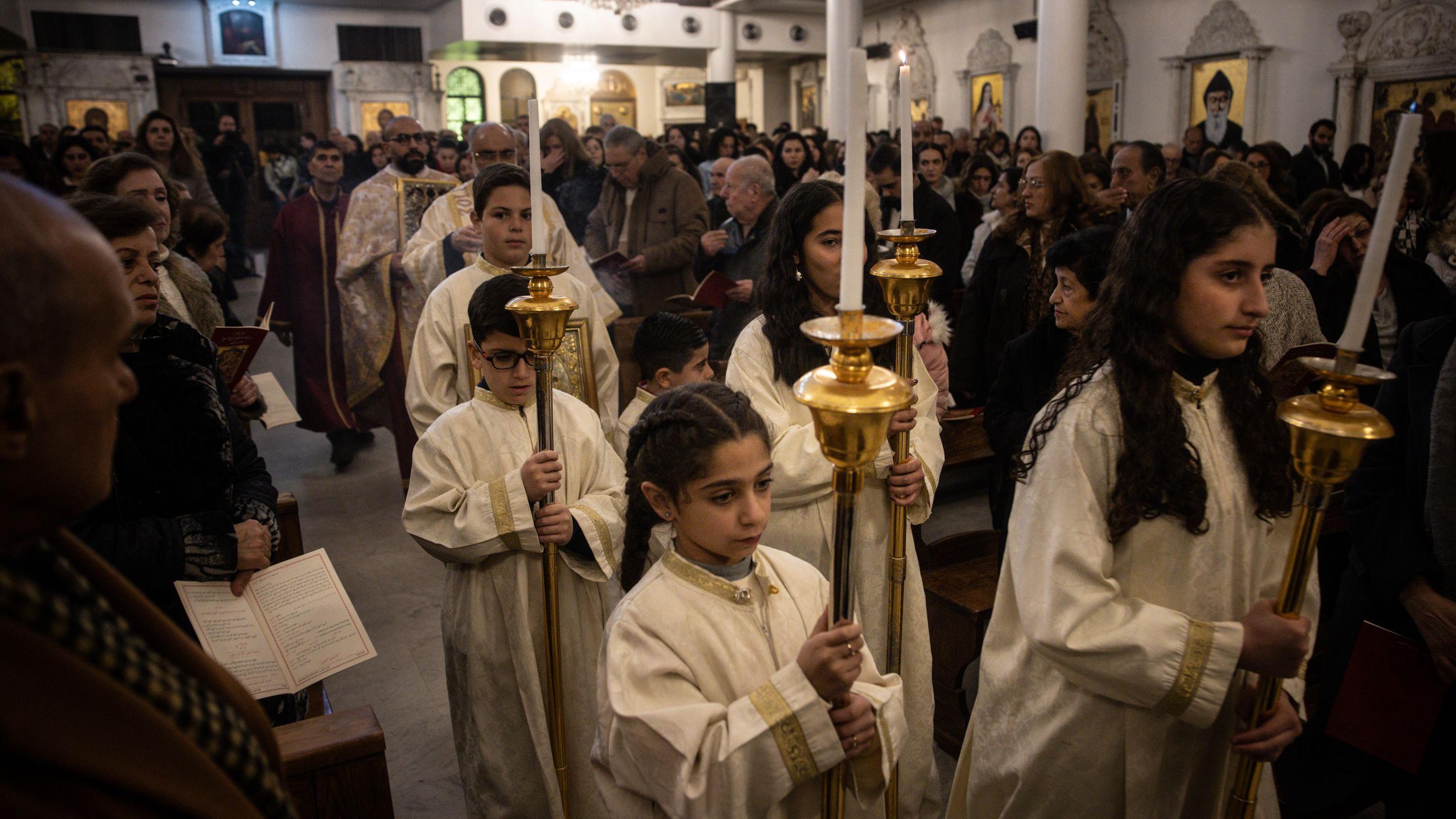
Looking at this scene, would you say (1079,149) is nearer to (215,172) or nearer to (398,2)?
(215,172)

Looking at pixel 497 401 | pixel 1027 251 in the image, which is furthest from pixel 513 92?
pixel 497 401

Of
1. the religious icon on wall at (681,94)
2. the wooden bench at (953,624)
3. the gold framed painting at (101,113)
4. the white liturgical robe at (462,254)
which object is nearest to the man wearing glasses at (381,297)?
the white liturgical robe at (462,254)

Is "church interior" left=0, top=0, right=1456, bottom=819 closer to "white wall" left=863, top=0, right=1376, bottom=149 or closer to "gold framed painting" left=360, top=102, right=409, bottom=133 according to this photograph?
"white wall" left=863, top=0, right=1376, bottom=149

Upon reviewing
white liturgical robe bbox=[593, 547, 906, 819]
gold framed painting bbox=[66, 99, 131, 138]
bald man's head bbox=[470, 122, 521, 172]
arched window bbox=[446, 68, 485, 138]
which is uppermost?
arched window bbox=[446, 68, 485, 138]

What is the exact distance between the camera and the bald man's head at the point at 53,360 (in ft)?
2.34

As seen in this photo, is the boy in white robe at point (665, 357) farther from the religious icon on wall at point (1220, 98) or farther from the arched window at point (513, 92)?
the arched window at point (513, 92)

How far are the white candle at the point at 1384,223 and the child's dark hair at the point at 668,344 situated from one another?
86.7 inches

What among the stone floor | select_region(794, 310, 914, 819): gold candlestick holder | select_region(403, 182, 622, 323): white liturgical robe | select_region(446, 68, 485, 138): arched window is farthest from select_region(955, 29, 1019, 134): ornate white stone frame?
select_region(794, 310, 914, 819): gold candlestick holder

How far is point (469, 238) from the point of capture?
3818 mm

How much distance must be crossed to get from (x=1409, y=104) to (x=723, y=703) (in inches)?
506

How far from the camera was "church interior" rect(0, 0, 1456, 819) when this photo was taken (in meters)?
0.96

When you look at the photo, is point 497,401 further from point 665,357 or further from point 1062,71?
point 1062,71

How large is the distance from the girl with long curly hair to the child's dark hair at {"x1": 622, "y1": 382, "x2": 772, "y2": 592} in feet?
1.72

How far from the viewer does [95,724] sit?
0.75 meters
